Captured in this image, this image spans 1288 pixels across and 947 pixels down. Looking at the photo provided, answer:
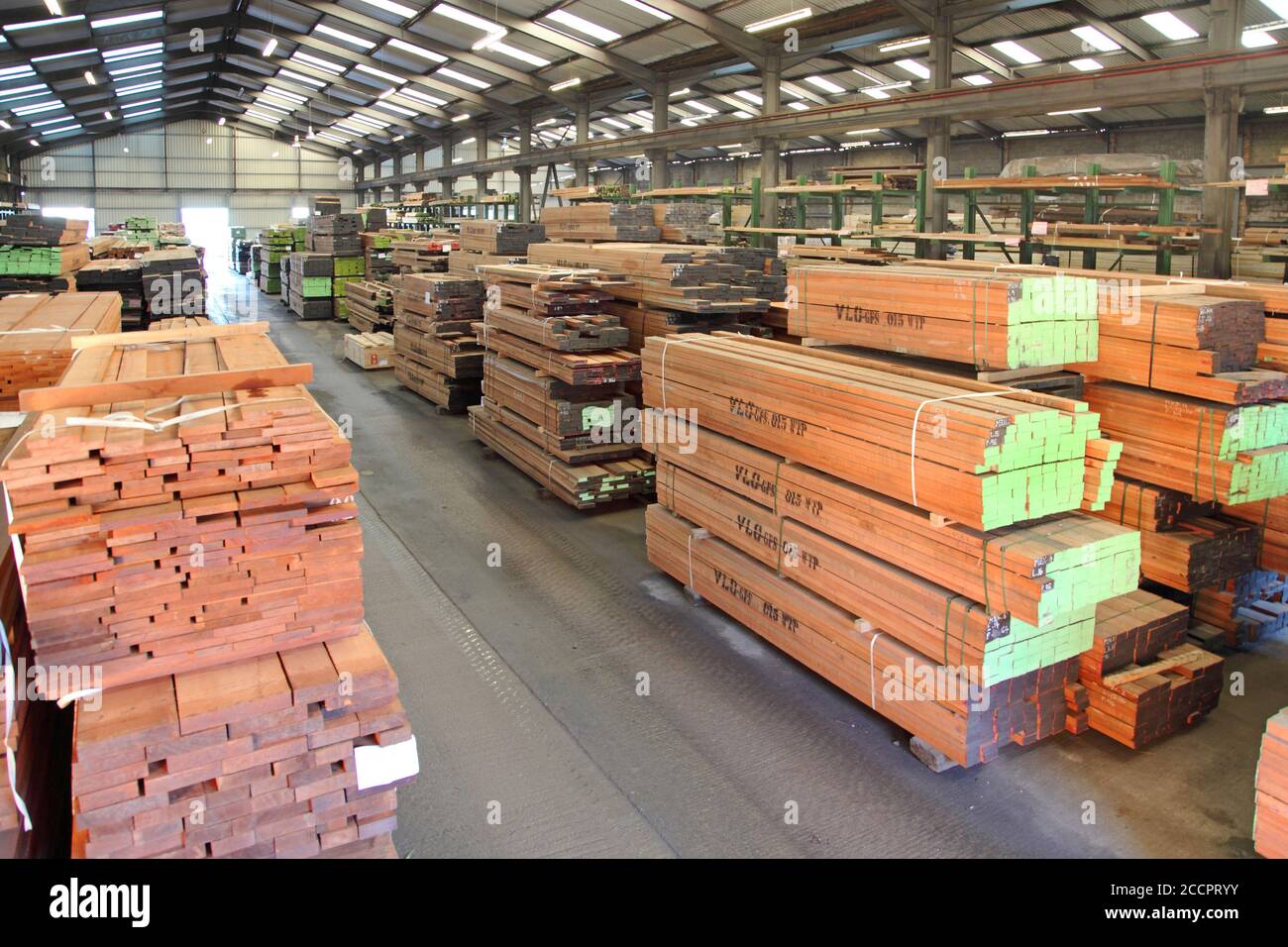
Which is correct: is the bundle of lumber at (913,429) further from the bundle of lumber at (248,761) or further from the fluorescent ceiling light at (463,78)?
the fluorescent ceiling light at (463,78)

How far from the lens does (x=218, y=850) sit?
352cm

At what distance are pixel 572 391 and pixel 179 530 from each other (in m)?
6.39

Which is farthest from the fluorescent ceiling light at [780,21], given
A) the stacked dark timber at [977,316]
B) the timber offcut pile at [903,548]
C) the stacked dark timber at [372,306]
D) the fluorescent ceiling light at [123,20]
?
the fluorescent ceiling light at [123,20]

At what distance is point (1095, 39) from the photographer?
18.0m

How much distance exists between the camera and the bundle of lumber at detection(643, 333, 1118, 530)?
15.8 ft

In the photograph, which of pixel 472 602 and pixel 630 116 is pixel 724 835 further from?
pixel 630 116

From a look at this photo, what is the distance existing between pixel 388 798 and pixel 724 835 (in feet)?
5.70

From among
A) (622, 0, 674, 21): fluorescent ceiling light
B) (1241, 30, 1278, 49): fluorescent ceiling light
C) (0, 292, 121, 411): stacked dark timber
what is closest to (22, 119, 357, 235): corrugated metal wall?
(622, 0, 674, 21): fluorescent ceiling light

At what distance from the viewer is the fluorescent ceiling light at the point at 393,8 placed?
70.7 feet

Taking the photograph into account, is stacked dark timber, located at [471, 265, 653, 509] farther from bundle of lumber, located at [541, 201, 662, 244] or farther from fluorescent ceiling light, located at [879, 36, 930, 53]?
fluorescent ceiling light, located at [879, 36, 930, 53]

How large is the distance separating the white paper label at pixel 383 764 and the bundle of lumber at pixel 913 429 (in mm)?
2978

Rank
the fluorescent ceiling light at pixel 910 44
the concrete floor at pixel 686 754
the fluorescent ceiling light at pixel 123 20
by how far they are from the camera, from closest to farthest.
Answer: the concrete floor at pixel 686 754
the fluorescent ceiling light at pixel 910 44
the fluorescent ceiling light at pixel 123 20

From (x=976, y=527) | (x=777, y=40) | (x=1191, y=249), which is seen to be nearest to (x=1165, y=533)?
(x=976, y=527)

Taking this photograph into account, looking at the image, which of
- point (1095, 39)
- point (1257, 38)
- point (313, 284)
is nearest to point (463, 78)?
point (313, 284)
